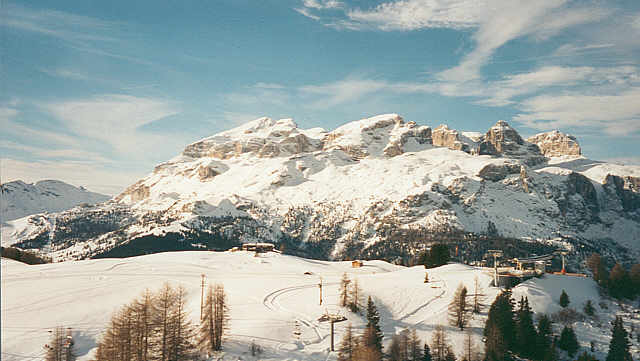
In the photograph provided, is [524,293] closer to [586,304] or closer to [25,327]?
[586,304]

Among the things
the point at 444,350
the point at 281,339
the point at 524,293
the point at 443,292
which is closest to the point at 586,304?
the point at 524,293

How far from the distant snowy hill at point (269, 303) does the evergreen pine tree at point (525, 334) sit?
6.28 m

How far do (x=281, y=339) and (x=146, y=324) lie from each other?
864 inches

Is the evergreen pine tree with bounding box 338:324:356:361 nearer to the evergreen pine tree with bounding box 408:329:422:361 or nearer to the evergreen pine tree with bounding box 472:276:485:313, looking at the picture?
the evergreen pine tree with bounding box 408:329:422:361

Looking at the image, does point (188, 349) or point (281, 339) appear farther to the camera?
point (281, 339)

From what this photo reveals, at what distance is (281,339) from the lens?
2749 inches

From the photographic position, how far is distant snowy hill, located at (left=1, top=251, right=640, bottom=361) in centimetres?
6781

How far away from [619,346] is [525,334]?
1599 centimetres

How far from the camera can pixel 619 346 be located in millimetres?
76625

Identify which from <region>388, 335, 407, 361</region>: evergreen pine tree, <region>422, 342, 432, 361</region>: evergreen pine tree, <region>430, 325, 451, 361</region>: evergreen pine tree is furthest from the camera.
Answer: <region>430, 325, 451, 361</region>: evergreen pine tree

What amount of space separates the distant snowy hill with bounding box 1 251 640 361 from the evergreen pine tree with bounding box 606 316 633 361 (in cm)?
195

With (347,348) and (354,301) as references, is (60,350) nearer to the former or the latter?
(347,348)

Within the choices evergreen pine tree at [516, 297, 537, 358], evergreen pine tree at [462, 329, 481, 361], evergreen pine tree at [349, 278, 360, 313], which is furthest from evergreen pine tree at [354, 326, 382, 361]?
evergreen pine tree at [516, 297, 537, 358]

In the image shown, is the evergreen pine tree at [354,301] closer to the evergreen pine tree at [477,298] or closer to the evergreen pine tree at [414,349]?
the evergreen pine tree at [414,349]
